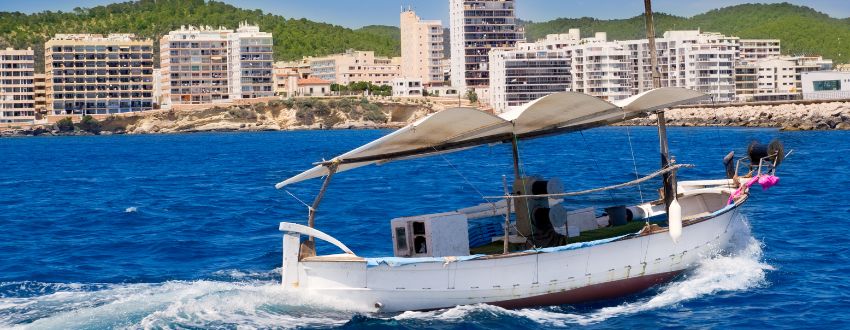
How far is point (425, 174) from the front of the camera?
58.7m

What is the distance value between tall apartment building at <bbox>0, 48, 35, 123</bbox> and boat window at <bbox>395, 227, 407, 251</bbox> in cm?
18190

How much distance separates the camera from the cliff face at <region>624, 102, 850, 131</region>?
115188 millimetres

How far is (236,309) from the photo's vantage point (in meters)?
18.3

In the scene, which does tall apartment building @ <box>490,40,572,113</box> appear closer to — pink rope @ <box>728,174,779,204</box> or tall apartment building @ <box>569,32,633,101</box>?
tall apartment building @ <box>569,32,633,101</box>

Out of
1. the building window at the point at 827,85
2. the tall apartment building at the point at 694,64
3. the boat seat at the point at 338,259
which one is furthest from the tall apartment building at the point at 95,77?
the boat seat at the point at 338,259

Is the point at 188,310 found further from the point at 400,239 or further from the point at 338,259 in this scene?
the point at 400,239

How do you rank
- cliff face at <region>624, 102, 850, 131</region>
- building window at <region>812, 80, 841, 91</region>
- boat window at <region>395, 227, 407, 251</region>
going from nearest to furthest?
boat window at <region>395, 227, 407, 251</region>, cliff face at <region>624, 102, 850, 131</region>, building window at <region>812, 80, 841, 91</region>

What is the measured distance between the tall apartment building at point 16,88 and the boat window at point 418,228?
598 feet

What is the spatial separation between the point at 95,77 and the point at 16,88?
12455mm

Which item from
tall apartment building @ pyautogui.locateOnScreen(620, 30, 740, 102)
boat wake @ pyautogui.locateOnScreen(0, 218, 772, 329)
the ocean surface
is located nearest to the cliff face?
tall apartment building @ pyautogui.locateOnScreen(620, 30, 740, 102)

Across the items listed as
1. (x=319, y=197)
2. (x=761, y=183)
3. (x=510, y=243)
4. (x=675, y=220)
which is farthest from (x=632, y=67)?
(x=319, y=197)

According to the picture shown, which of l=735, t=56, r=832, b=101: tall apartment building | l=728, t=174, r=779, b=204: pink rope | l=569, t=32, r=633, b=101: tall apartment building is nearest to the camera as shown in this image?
l=728, t=174, r=779, b=204: pink rope

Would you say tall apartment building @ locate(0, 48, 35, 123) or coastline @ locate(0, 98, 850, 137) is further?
tall apartment building @ locate(0, 48, 35, 123)

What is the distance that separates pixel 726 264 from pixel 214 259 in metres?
10.7
